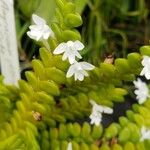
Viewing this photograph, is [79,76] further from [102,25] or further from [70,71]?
[102,25]

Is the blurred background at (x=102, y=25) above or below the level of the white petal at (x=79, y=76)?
above

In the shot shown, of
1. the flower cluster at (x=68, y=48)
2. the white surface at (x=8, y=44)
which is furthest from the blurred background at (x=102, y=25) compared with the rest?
the flower cluster at (x=68, y=48)

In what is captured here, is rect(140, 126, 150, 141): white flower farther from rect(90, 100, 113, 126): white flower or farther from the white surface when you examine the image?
the white surface

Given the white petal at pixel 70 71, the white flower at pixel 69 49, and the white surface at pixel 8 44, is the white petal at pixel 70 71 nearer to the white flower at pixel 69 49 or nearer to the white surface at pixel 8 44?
the white flower at pixel 69 49

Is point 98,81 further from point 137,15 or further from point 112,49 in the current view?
point 137,15

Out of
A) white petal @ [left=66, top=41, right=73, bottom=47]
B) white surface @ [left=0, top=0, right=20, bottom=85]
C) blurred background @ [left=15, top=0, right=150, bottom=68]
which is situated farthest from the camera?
blurred background @ [left=15, top=0, right=150, bottom=68]

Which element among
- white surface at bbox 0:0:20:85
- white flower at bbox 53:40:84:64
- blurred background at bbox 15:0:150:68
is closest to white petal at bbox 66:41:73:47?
white flower at bbox 53:40:84:64

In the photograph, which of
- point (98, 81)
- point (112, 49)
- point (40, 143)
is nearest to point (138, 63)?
point (98, 81)

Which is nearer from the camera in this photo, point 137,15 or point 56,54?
point 56,54
